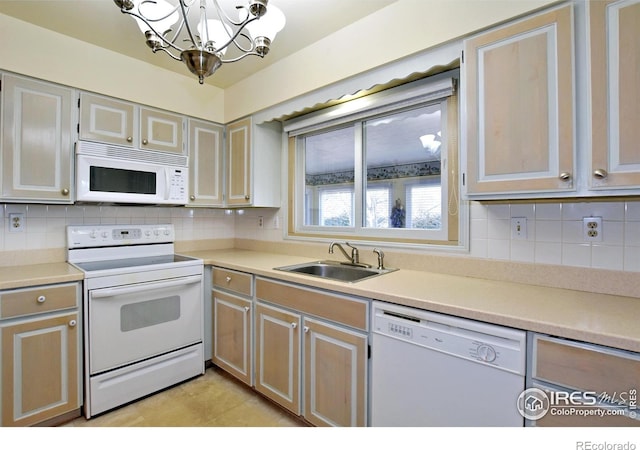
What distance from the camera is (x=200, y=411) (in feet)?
6.30

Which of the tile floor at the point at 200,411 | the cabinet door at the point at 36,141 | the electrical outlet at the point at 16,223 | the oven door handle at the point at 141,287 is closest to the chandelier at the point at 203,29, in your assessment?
the cabinet door at the point at 36,141

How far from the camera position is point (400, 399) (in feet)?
4.50

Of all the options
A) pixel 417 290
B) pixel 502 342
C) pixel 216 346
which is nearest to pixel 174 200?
pixel 216 346

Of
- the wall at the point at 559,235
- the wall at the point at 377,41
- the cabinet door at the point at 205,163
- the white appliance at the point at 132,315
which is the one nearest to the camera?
the wall at the point at 559,235

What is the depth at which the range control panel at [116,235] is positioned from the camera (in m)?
2.21

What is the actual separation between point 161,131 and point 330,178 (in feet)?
4.39

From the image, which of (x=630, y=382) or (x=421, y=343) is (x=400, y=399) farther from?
(x=630, y=382)

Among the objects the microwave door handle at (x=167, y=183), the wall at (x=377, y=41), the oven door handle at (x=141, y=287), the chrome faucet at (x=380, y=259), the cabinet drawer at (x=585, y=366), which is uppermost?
the wall at (x=377, y=41)

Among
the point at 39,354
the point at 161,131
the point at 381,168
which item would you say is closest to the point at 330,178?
the point at 381,168

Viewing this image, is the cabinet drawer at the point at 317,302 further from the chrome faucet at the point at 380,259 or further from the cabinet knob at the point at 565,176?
the cabinet knob at the point at 565,176

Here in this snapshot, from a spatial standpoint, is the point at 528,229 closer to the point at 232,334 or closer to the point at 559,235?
the point at 559,235

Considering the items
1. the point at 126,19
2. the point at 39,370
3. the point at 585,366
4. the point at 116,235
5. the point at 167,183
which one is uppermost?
the point at 126,19

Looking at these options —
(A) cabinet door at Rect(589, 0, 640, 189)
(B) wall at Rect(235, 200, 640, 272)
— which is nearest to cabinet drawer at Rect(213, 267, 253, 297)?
(B) wall at Rect(235, 200, 640, 272)
